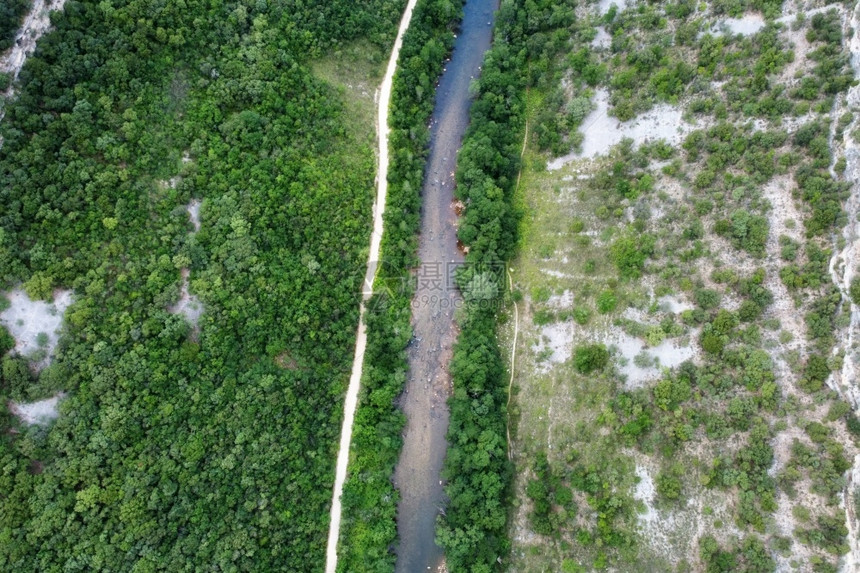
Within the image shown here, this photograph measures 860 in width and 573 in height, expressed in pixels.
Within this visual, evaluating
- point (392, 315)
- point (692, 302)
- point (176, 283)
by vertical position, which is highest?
point (692, 302)

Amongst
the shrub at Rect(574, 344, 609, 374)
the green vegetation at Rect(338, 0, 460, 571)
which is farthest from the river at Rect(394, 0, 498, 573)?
the shrub at Rect(574, 344, 609, 374)

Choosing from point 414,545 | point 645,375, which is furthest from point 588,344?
point 414,545

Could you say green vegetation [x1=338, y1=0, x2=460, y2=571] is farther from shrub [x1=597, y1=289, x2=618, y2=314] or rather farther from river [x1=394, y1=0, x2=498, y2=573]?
shrub [x1=597, y1=289, x2=618, y2=314]

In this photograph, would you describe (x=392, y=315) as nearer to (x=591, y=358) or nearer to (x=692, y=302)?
(x=591, y=358)

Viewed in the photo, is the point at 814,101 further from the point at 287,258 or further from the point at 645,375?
the point at 287,258

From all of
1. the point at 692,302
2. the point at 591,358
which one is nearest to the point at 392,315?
the point at 591,358
